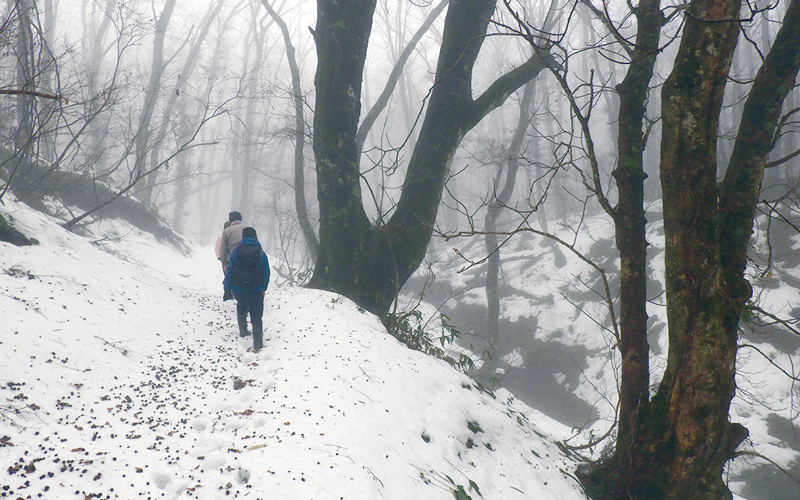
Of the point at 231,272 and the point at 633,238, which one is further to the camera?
the point at 231,272

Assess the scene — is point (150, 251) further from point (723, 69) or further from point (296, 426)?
point (723, 69)

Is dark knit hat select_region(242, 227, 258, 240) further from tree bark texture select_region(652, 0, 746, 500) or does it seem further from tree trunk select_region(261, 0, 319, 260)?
tree bark texture select_region(652, 0, 746, 500)

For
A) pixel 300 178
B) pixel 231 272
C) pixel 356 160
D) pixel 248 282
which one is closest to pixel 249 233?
pixel 231 272

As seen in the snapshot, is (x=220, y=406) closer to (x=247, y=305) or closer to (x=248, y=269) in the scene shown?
(x=247, y=305)

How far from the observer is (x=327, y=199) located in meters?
5.52

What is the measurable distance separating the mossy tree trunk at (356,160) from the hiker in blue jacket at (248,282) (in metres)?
0.85

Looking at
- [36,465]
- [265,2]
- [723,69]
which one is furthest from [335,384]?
[265,2]

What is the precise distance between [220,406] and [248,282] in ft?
6.63

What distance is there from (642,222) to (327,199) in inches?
148

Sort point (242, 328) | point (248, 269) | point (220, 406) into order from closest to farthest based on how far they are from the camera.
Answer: point (220, 406) < point (242, 328) < point (248, 269)

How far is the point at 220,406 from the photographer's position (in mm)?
3150

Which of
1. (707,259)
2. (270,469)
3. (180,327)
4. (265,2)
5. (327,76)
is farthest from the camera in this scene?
(265,2)

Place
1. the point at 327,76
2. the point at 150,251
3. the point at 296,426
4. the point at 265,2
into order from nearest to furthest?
the point at 296,426, the point at 327,76, the point at 265,2, the point at 150,251

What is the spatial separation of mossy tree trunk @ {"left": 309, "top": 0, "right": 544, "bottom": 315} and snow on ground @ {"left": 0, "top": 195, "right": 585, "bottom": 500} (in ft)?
2.08
